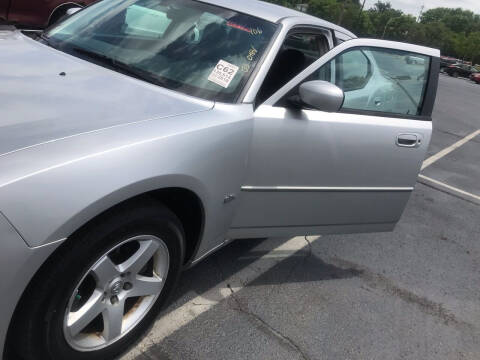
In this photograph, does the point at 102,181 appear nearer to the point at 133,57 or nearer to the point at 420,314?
the point at 133,57

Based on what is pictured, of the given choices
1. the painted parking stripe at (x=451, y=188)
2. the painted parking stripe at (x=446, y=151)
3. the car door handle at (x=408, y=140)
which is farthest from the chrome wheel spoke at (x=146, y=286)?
the painted parking stripe at (x=446, y=151)

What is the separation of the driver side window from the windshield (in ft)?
1.91

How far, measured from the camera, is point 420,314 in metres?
3.17

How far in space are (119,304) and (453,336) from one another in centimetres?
208

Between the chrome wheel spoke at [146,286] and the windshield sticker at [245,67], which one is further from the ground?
the windshield sticker at [245,67]

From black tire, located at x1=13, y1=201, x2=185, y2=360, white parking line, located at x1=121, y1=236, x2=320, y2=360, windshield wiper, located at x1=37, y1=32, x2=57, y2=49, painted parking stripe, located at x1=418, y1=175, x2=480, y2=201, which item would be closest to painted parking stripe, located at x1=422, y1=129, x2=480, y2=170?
painted parking stripe, located at x1=418, y1=175, x2=480, y2=201

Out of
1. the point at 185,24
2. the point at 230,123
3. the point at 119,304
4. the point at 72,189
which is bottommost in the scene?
the point at 119,304

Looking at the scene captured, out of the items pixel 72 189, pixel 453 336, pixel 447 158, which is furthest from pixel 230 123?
pixel 447 158

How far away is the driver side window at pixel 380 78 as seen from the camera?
10.0 feet

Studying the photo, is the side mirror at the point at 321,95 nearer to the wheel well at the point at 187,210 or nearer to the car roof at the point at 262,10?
the car roof at the point at 262,10

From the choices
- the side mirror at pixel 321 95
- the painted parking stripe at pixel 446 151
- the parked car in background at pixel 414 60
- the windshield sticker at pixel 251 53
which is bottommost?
the painted parking stripe at pixel 446 151

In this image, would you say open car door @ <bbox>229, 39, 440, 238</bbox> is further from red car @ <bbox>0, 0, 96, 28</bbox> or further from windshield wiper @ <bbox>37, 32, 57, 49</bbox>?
red car @ <bbox>0, 0, 96, 28</bbox>

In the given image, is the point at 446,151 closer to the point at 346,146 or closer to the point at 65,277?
the point at 346,146

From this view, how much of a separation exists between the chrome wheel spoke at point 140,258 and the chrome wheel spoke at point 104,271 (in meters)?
0.05
